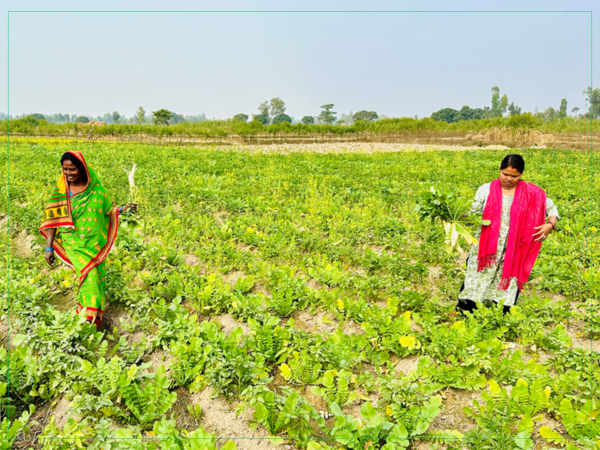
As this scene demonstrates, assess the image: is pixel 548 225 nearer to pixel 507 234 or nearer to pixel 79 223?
pixel 507 234

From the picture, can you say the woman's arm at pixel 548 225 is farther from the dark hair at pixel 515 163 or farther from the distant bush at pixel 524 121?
the distant bush at pixel 524 121

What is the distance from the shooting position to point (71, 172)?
4.07 meters

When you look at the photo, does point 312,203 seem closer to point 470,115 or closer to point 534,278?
point 534,278

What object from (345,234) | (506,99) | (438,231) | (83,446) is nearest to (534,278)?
(438,231)

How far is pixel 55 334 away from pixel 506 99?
92565mm

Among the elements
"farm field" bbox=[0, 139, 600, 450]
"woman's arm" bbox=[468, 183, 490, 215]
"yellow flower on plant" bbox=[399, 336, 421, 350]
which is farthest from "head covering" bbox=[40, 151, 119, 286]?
"woman's arm" bbox=[468, 183, 490, 215]

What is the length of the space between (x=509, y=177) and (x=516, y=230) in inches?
21.7

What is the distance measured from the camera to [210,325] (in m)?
3.66

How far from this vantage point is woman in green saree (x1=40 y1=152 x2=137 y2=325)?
4102mm

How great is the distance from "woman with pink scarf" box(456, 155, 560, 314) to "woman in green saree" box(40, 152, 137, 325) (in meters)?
4.02

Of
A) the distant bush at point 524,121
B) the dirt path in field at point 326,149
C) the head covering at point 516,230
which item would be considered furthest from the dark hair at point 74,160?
the distant bush at point 524,121

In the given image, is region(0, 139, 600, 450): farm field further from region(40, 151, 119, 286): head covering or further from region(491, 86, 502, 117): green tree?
region(491, 86, 502, 117): green tree

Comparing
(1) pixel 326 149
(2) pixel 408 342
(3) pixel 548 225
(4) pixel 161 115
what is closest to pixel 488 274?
(3) pixel 548 225

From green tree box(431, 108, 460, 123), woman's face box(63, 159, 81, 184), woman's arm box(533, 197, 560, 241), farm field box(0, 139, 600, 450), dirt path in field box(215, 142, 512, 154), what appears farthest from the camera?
green tree box(431, 108, 460, 123)
